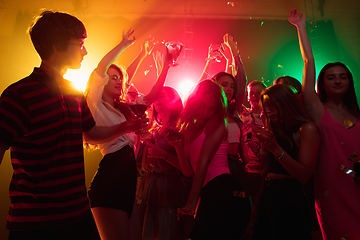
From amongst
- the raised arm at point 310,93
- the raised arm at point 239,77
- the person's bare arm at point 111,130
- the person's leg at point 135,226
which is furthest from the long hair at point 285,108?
the person's leg at point 135,226

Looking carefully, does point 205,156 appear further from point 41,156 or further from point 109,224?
point 41,156

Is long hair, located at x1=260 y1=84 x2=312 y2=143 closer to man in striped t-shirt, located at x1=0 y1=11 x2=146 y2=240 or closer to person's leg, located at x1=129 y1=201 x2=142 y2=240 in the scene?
person's leg, located at x1=129 y1=201 x2=142 y2=240

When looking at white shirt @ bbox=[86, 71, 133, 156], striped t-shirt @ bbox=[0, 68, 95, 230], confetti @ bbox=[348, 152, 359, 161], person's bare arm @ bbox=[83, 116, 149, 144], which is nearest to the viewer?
striped t-shirt @ bbox=[0, 68, 95, 230]

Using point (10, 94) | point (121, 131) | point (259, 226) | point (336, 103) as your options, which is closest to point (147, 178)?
point (121, 131)

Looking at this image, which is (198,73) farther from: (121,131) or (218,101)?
(121,131)

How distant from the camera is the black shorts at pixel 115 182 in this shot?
160 cm

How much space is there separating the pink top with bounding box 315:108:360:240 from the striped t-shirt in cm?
170

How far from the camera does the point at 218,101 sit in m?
1.71

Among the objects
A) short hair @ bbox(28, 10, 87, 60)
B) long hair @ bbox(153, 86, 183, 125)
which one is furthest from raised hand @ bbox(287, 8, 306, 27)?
short hair @ bbox(28, 10, 87, 60)

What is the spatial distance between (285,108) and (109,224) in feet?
5.32

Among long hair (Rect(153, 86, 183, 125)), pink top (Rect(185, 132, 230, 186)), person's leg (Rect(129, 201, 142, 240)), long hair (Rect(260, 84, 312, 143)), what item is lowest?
person's leg (Rect(129, 201, 142, 240))

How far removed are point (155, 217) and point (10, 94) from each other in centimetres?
163

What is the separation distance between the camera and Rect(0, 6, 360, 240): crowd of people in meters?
1.06

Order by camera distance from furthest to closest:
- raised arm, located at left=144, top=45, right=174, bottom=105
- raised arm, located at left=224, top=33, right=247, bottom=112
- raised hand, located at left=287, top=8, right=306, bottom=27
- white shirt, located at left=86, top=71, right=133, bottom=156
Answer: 1. raised arm, located at left=224, top=33, right=247, bottom=112
2. raised arm, located at left=144, top=45, right=174, bottom=105
3. raised hand, located at left=287, top=8, right=306, bottom=27
4. white shirt, located at left=86, top=71, right=133, bottom=156
